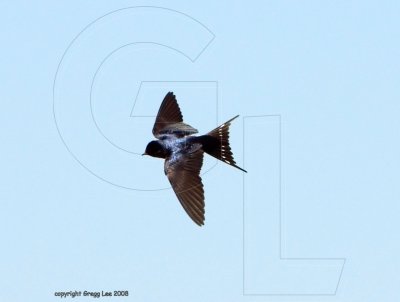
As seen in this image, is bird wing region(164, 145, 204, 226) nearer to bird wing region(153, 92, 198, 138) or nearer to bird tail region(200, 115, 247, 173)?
bird tail region(200, 115, 247, 173)

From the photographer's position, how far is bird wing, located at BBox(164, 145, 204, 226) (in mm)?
8062

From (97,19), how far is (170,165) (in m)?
1.51

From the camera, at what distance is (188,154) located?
27.8 feet

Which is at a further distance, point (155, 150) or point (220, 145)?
point (155, 150)

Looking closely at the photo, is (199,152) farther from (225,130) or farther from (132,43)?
(132,43)

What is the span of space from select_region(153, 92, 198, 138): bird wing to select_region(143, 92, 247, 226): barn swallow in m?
0.01

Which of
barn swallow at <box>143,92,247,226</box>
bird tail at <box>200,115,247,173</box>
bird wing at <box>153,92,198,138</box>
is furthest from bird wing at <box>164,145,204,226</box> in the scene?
bird wing at <box>153,92,198,138</box>

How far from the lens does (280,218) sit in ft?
28.2

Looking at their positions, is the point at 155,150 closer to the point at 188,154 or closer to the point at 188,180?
the point at 188,154

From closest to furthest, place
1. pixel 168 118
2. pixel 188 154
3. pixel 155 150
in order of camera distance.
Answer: pixel 188 154 → pixel 155 150 → pixel 168 118

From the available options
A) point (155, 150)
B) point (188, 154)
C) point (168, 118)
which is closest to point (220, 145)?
point (188, 154)

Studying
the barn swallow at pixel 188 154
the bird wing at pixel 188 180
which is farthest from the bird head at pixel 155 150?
the bird wing at pixel 188 180

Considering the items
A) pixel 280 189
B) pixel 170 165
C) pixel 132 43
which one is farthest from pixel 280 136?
pixel 132 43

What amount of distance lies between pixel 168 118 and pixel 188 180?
105 centimetres
